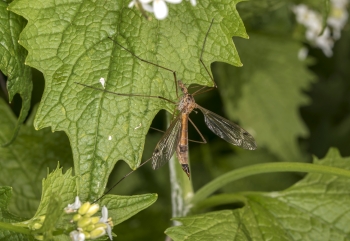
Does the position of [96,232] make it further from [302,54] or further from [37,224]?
[302,54]

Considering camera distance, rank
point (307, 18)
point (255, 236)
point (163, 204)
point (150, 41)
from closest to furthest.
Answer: point (150, 41) < point (255, 236) < point (163, 204) < point (307, 18)

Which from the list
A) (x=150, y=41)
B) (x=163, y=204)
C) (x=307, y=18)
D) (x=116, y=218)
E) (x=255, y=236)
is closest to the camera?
(x=116, y=218)

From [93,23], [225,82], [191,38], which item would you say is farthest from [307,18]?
Result: [93,23]

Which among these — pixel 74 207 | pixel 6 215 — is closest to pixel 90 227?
pixel 74 207

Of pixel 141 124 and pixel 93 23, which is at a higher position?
pixel 93 23

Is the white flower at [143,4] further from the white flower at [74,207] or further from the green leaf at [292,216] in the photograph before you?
the green leaf at [292,216]

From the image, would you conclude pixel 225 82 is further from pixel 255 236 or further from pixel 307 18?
pixel 255 236
